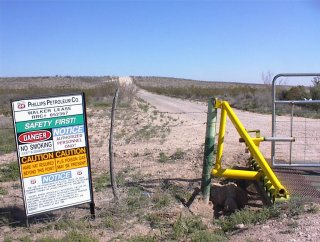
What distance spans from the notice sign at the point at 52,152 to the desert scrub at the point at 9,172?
292cm

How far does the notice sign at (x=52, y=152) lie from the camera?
6.07 meters

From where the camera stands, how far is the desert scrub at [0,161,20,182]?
8.96 m

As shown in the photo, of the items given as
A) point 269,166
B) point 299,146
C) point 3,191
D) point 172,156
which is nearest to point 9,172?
point 3,191

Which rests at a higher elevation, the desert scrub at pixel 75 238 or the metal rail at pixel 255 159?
the metal rail at pixel 255 159

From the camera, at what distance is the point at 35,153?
614cm

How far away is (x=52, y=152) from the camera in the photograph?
6.29 metres

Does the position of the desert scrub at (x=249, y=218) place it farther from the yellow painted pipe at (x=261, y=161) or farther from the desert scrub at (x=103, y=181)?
the desert scrub at (x=103, y=181)

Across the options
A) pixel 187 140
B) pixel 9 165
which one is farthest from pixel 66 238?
pixel 187 140

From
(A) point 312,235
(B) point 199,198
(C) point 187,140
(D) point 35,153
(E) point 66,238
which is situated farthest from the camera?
(C) point 187,140

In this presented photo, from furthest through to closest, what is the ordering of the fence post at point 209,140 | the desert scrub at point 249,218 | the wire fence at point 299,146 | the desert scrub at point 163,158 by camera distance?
the desert scrub at point 163,158, the wire fence at point 299,146, the fence post at point 209,140, the desert scrub at point 249,218

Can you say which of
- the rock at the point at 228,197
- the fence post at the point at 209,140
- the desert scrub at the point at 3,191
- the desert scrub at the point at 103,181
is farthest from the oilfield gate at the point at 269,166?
the desert scrub at the point at 3,191

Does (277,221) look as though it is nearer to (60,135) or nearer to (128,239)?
(128,239)

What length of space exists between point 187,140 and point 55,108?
24.0ft

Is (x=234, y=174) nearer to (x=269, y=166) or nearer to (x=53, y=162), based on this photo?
(x=269, y=166)
